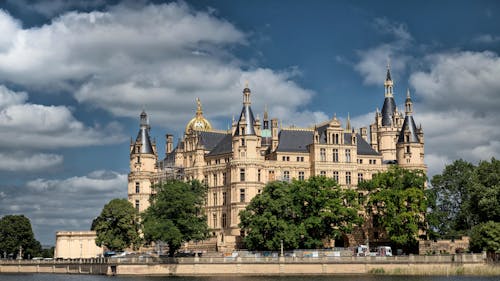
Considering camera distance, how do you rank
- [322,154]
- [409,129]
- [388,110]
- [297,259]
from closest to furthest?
1. [297,259]
2. [322,154]
3. [409,129]
4. [388,110]

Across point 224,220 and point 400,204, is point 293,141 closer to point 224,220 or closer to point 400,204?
point 224,220

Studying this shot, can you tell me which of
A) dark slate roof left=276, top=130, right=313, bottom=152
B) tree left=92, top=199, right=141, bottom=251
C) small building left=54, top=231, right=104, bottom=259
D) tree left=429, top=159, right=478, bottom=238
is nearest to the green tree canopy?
tree left=429, top=159, right=478, bottom=238

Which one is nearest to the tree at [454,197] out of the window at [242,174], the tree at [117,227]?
the window at [242,174]

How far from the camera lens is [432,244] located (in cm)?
9044

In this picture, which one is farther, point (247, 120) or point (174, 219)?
point (247, 120)

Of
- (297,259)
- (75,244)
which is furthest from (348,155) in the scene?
(75,244)

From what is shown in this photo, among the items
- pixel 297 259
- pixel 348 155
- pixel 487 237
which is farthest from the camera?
pixel 348 155

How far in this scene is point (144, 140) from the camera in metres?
114

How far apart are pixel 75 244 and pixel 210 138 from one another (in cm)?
2560

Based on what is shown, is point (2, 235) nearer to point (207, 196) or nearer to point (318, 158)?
point (207, 196)

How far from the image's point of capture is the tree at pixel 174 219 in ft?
276

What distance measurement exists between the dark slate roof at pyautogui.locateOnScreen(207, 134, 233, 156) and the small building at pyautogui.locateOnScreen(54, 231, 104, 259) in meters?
23.1

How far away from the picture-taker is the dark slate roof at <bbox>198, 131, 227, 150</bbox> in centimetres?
10844

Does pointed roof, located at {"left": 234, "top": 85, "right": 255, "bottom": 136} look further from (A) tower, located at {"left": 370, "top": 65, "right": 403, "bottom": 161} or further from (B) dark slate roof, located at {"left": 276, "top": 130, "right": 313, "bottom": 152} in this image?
(A) tower, located at {"left": 370, "top": 65, "right": 403, "bottom": 161}
